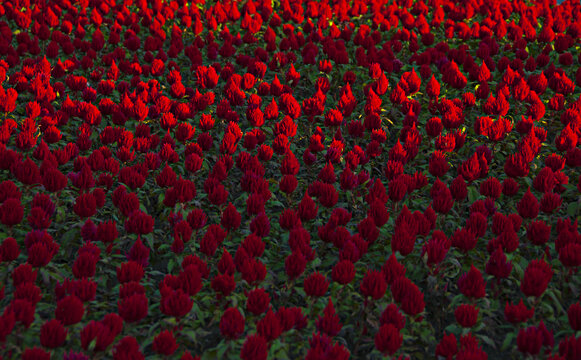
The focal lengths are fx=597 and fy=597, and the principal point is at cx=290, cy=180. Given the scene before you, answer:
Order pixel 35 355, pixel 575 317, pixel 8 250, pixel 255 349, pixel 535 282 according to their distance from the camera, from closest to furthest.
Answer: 1. pixel 35 355
2. pixel 255 349
3. pixel 575 317
4. pixel 535 282
5. pixel 8 250

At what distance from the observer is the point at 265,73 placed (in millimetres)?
7809

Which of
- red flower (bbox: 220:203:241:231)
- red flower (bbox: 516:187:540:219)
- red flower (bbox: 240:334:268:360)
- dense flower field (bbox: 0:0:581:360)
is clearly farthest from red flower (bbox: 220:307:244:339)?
red flower (bbox: 516:187:540:219)

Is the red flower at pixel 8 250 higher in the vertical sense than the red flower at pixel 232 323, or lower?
higher

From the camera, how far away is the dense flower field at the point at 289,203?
3500 millimetres

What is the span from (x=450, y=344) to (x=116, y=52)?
5.93m

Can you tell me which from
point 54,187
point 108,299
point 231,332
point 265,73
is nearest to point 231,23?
point 265,73

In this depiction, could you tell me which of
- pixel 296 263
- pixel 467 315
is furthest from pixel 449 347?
pixel 296 263

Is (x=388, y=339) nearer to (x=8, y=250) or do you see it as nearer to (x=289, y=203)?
(x=289, y=203)

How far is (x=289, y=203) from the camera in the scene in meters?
5.08

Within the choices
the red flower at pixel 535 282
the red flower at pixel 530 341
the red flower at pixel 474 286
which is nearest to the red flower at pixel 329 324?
the red flower at pixel 474 286

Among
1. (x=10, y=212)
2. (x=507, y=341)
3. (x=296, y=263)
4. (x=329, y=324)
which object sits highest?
(x=10, y=212)

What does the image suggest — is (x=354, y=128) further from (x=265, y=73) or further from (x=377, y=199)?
(x=265, y=73)

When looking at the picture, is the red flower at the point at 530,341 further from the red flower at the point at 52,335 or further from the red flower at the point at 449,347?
the red flower at the point at 52,335

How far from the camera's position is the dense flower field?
11.5ft
